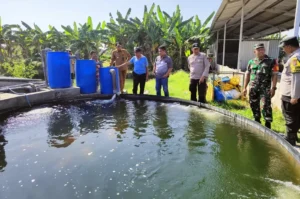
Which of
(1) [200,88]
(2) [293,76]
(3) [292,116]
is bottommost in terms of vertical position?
(3) [292,116]

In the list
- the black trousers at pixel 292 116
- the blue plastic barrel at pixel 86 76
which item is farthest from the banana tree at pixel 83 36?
the black trousers at pixel 292 116

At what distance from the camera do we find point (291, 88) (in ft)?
9.08

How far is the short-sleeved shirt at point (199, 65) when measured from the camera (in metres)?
5.02

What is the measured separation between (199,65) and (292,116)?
2459 millimetres

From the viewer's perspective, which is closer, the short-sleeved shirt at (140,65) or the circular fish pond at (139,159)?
the circular fish pond at (139,159)

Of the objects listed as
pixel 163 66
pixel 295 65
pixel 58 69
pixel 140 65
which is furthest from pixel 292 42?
pixel 58 69

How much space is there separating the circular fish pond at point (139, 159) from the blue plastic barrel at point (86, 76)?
1825 millimetres

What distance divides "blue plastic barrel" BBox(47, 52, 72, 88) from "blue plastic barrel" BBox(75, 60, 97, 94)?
0.83 feet

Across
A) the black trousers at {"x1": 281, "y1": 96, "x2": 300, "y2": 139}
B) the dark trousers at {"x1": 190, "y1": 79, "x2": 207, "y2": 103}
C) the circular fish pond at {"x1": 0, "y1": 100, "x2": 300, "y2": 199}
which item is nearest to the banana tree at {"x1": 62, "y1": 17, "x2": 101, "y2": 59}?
the dark trousers at {"x1": 190, "y1": 79, "x2": 207, "y2": 103}

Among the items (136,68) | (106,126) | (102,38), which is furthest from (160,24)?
(106,126)

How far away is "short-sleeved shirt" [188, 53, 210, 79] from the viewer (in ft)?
16.5

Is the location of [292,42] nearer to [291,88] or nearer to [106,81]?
[291,88]

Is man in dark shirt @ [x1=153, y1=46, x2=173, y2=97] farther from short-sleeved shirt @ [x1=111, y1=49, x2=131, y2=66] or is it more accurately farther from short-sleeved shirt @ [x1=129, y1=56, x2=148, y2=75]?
short-sleeved shirt @ [x1=111, y1=49, x2=131, y2=66]

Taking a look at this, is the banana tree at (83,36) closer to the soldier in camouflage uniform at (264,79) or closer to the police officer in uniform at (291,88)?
the soldier in camouflage uniform at (264,79)
